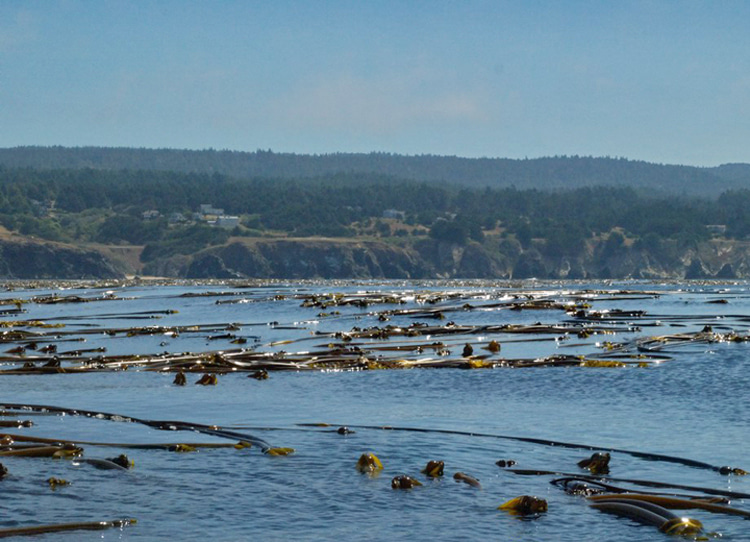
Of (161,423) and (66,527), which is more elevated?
(161,423)

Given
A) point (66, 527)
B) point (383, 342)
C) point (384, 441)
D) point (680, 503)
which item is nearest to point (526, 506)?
point (680, 503)

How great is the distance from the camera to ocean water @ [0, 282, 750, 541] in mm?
20141

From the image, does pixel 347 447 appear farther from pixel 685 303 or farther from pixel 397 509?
pixel 685 303

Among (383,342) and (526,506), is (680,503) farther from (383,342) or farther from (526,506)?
(383,342)

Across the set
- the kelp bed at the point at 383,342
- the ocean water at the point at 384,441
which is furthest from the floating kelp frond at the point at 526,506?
the kelp bed at the point at 383,342

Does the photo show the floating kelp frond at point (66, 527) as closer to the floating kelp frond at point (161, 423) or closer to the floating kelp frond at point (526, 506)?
the floating kelp frond at point (161, 423)

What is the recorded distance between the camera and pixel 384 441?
28.2 meters

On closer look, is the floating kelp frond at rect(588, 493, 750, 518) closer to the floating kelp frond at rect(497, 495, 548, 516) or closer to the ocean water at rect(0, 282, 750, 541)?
the ocean water at rect(0, 282, 750, 541)

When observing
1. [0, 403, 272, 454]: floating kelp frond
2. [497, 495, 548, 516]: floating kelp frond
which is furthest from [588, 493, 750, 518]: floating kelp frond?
[0, 403, 272, 454]: floating kelp frond

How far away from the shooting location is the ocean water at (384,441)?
20.1 meters

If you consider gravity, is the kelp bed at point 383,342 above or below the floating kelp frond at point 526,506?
above

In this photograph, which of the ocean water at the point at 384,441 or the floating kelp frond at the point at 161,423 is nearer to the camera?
the ocean water at the point at 384,441

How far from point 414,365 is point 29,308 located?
61851 millimetres

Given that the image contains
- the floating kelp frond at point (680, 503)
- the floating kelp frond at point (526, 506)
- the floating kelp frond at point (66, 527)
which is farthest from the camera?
the floating kelp frond at point (526, 506)
